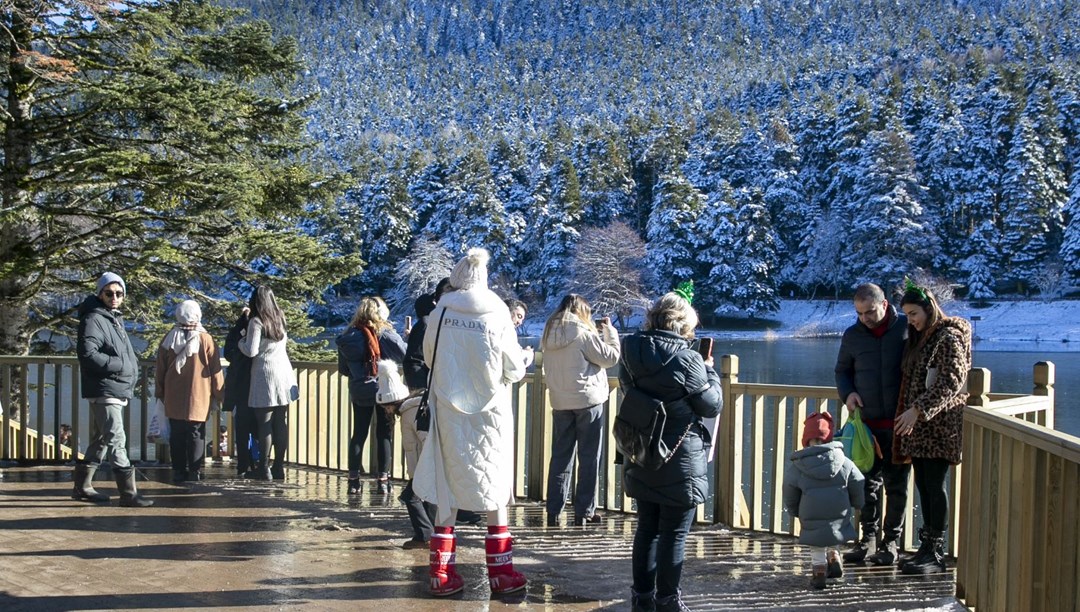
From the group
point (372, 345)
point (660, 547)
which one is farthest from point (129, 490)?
point (660, 547)

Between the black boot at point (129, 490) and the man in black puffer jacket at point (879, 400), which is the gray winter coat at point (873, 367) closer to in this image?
the man in black puffer jacket at point (879, 400)

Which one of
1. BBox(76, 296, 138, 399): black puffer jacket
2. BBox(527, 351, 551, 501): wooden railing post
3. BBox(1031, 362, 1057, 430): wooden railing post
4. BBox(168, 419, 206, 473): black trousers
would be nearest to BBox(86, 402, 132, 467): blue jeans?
BBox(76, 296, 138, 399): black puffer jacket

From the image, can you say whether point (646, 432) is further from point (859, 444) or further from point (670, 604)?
point (859, 444)

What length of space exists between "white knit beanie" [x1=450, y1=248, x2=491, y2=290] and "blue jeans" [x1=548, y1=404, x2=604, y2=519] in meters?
1.97

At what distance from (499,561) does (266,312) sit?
391cm

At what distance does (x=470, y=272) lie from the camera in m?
5.32

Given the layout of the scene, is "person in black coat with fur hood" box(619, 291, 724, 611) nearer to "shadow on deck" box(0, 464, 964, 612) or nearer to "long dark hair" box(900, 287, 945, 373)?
"shadow on deck" box(0, 464, 964, 612)

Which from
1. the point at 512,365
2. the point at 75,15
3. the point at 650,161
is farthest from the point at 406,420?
the point at 650,161

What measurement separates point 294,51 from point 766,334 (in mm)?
54025

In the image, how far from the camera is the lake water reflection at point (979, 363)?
37.3m

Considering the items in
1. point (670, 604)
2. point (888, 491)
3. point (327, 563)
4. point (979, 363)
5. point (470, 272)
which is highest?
point (470, 272)

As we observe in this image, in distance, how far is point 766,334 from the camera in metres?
68.0

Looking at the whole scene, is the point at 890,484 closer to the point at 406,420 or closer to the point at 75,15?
the point at 406,420

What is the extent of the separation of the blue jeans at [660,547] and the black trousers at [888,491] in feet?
5.81
